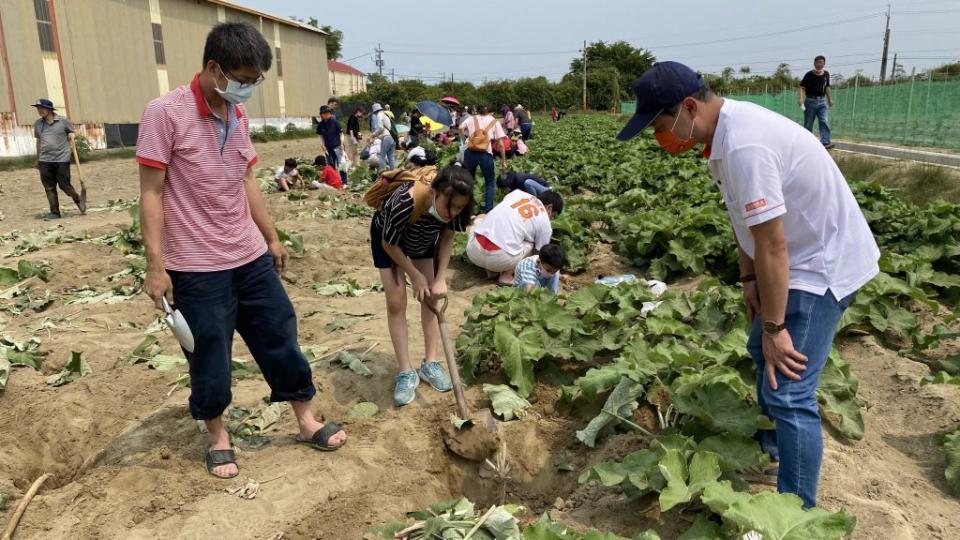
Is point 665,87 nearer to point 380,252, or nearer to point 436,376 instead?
point 380,252

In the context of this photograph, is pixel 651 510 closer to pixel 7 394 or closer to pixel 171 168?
pixel 171 168

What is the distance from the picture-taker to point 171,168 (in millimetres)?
2936

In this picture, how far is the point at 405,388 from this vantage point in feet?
13.3

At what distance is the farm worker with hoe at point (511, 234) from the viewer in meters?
6.29

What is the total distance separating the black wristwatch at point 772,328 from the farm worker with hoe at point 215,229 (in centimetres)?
226

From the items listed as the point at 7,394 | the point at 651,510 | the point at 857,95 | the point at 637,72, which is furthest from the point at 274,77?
the point at 637,72

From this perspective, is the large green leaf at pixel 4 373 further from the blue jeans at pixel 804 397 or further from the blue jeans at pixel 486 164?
the blue jeans at pixel 486 164

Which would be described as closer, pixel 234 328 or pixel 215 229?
pixel 215 229

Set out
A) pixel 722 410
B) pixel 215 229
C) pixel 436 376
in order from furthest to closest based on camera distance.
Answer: pixel 436 376 → pixel 215 229 → pixel 722 410

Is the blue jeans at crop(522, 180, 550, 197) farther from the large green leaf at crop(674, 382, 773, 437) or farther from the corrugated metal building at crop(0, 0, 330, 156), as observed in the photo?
the corrugated metal building at crop(0, 0, 330, 156)

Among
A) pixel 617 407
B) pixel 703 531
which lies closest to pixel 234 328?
pixel 617 407

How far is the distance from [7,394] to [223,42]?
3.19 meters

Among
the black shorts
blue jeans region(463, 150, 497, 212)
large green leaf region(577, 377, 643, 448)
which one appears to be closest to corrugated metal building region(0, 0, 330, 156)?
blue jeans region(463, 150, 497, 212)

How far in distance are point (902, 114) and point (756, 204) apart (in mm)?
17850
